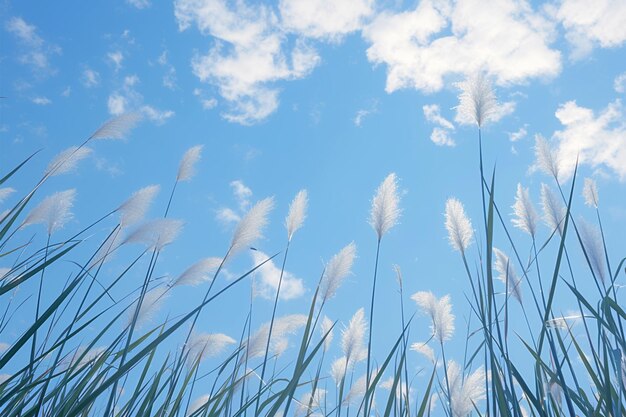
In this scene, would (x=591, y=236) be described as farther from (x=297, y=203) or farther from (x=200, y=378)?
(x=200, y=378)

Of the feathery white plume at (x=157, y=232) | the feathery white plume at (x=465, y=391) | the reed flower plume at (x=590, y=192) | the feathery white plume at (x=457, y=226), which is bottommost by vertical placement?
the feathery white plume at (x=465, y=391)

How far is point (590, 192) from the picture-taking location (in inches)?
121

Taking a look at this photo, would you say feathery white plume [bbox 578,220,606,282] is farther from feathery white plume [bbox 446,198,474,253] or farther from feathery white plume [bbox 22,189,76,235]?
feathery white plume [bbox 22,189,76,235]

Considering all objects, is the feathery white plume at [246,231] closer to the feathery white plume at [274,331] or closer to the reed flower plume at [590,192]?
the feathery white plume at [274,331]

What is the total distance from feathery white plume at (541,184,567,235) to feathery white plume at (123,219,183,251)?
1.55 m

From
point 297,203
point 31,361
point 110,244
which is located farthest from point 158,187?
point 31,361

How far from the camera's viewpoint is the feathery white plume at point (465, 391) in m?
2.25

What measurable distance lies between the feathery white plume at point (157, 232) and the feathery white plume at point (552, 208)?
61.1 inches

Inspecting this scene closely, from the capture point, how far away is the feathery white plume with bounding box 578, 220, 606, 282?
2.19 metres

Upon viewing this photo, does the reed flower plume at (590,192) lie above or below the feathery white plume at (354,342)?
above

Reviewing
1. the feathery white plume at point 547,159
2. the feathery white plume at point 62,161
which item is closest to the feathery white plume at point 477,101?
the feathery white plume at point 547,159

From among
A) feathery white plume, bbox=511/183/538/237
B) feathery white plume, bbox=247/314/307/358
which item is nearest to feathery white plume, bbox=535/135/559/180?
feathery white plume, bbox=511/183/538/237

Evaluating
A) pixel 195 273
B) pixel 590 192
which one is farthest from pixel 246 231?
pixel 590 192

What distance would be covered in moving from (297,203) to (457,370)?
3.66ft
